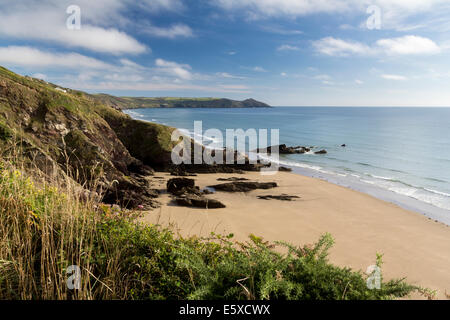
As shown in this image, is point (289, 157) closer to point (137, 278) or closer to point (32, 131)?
point (32, 131)

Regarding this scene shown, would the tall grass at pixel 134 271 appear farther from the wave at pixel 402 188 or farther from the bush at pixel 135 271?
the wave at pixel 402 188

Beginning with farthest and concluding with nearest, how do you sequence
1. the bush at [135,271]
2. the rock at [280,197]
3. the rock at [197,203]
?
1. the rock at [280,197]
2. the rock at [197,203]
3. the bush at [135,271]

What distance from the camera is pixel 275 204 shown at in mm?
17016

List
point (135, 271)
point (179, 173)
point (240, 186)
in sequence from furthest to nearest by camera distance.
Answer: point (179, 173) < point (240, 186) < point (135, 271)

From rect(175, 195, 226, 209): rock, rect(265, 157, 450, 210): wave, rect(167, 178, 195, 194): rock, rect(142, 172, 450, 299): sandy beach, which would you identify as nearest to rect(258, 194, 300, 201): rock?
rect(142, 172, 450, 299): sandy beach

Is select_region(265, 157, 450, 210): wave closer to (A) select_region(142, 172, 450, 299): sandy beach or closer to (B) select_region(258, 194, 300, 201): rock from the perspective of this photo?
(A) select_region(142, 172, 450, 299): sandy beach

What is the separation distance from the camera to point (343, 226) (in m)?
13.8

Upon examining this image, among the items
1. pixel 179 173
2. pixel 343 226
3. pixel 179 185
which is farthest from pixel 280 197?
pixel 179 173

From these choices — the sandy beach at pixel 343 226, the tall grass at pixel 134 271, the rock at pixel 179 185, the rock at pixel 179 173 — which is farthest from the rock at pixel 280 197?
the tall grass at pixel 134 271

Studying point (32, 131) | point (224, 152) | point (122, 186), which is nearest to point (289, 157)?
point (224, 152)

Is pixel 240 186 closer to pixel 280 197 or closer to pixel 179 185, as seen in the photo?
pixel 280 197

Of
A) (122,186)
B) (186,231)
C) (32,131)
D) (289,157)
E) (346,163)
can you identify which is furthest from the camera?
(289,157)

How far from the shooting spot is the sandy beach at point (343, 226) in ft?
32.6
